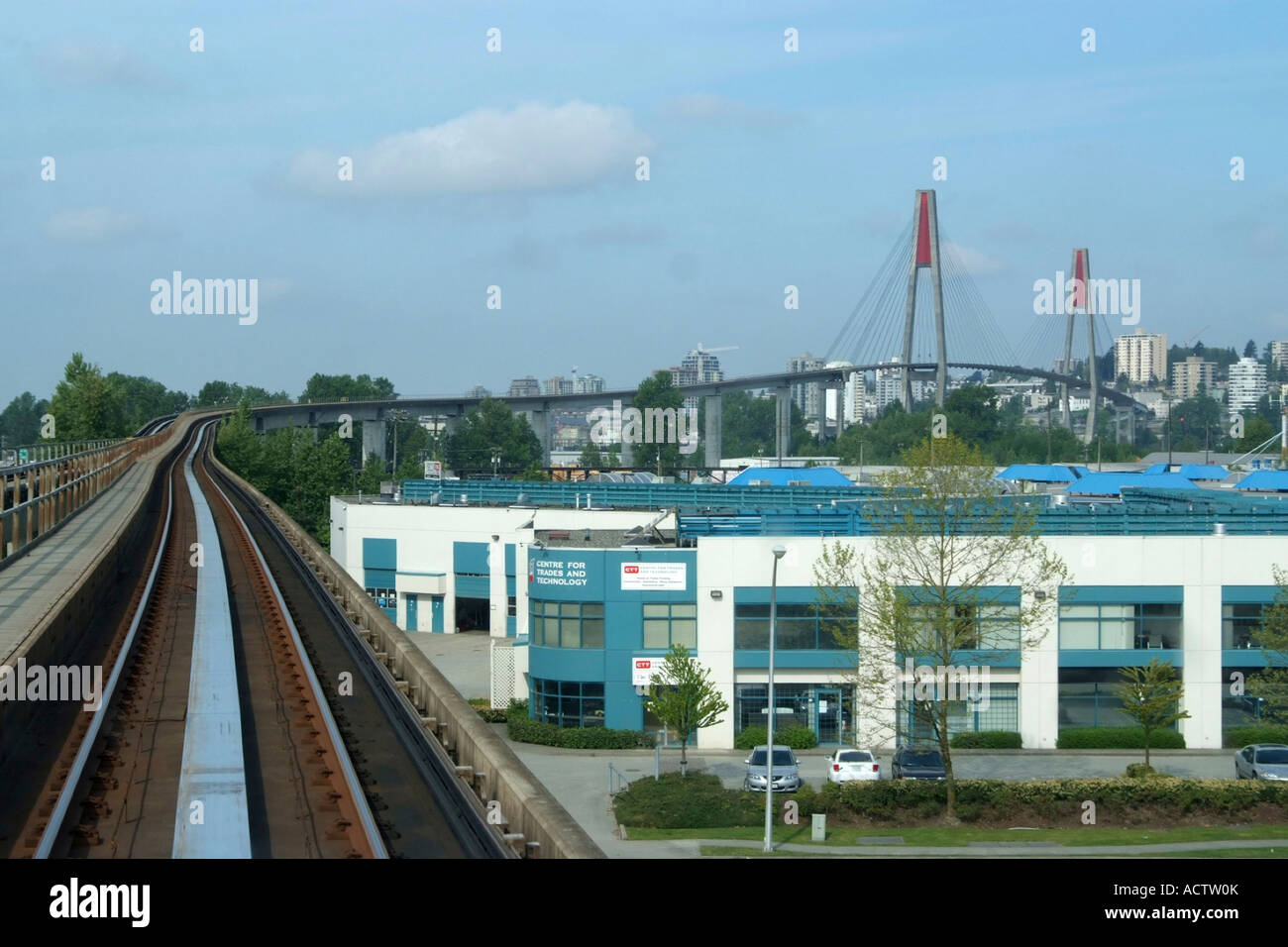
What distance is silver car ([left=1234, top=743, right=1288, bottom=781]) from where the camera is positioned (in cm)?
2136

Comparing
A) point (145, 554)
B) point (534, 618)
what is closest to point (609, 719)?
point (534, 618)

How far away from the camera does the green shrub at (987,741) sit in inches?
993

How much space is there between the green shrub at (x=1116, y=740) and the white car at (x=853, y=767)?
5649mm

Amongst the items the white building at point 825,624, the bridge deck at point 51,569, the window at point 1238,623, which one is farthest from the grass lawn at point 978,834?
the bridge deck at point 51,569

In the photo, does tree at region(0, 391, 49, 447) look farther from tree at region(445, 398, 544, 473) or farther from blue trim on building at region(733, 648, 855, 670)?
blue trim on building at region(733, 648, 855, 670)

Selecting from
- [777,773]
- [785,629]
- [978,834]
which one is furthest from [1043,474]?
[978,834]

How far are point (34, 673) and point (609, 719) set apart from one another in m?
17.7

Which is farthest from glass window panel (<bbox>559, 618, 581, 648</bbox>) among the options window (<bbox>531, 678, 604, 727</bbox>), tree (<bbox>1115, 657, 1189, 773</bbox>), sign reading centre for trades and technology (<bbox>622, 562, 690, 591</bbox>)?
tree (<bbox>1115, 657, 1189, 773</bbox>)

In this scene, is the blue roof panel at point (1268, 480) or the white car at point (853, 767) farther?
the blue roof panel at point (1268, 480)

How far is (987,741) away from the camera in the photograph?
25.3 metres

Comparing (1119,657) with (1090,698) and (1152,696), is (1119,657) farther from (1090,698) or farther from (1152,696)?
(1152,696)

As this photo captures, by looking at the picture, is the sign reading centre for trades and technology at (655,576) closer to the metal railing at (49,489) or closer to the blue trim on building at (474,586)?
the metal railing at (49,489)

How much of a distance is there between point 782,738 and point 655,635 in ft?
11.5

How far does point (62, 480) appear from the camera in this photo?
80.1 ft
